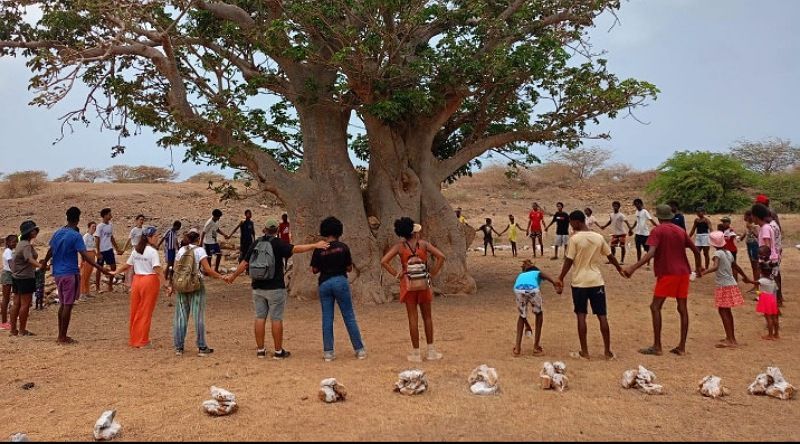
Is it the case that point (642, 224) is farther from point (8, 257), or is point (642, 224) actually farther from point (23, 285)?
point (8, 257)

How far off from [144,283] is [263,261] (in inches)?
72.1

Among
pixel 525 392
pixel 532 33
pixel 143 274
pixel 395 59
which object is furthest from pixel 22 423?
pixel 532 33

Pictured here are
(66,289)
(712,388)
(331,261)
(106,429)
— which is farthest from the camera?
(66,289)

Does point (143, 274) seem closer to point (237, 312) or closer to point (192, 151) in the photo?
point (237, 312)

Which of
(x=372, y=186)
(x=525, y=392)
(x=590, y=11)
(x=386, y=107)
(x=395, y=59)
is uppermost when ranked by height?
(x=590, y=11)

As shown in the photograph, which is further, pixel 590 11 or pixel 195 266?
pixel 590 11

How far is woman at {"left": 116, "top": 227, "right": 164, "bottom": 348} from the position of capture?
283 inches

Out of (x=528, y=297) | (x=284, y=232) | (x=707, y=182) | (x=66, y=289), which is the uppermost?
(x=707, y=182)

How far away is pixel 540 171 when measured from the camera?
42062mm

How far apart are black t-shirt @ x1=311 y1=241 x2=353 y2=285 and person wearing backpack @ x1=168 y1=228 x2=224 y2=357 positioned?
1279mm

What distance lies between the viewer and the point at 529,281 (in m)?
6.66

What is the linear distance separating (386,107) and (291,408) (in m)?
5.66

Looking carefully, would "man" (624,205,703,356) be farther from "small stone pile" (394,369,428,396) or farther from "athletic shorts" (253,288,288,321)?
"athletic shorts" (253,288,288,321)

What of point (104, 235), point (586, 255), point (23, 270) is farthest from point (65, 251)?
point (586, 255)
